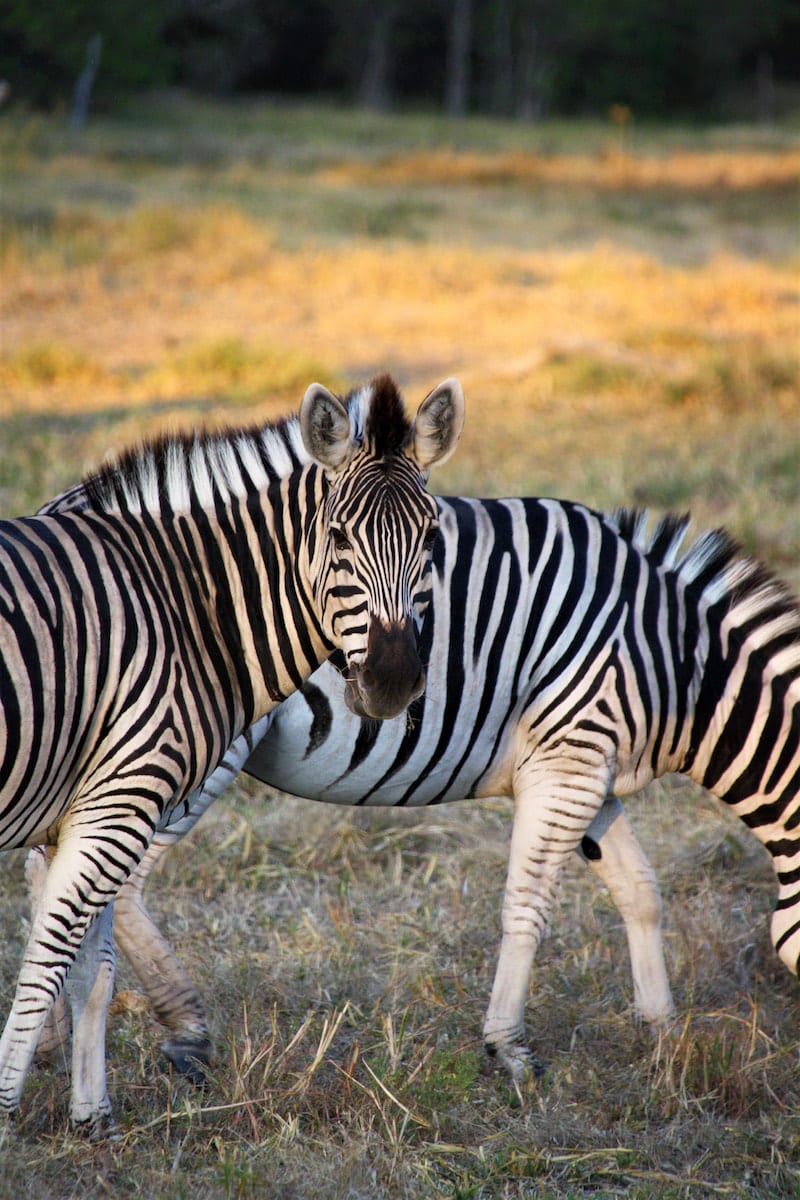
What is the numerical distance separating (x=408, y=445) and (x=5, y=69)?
96.7 ft

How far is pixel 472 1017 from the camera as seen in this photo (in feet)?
12.6

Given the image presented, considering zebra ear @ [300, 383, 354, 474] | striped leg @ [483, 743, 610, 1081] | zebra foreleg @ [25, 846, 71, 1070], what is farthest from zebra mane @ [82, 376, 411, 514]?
striped leg @ [483, 743, 610, 1081]

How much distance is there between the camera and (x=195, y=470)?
10.3 ft

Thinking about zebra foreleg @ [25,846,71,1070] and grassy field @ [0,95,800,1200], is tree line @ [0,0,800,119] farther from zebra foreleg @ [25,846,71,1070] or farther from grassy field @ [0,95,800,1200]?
zebra foreleg @ [25,846,71,1070]

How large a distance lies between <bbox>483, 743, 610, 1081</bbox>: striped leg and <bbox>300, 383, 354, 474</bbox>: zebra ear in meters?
1.18

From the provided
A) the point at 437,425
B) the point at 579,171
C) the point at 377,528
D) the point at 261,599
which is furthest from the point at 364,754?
the point at 579,171

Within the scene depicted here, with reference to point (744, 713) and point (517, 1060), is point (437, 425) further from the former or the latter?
point (517, 1060)

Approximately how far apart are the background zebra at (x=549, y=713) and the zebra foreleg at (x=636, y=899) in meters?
0.30

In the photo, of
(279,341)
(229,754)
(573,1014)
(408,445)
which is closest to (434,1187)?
A: (573,1014)

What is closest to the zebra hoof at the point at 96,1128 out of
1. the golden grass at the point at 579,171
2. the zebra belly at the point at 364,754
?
the zebra belly at the point at 364,754

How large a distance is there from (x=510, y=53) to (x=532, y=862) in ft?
180

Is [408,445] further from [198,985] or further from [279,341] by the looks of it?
[279,341]

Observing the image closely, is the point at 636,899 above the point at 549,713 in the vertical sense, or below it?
below

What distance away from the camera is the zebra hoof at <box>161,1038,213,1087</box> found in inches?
138
